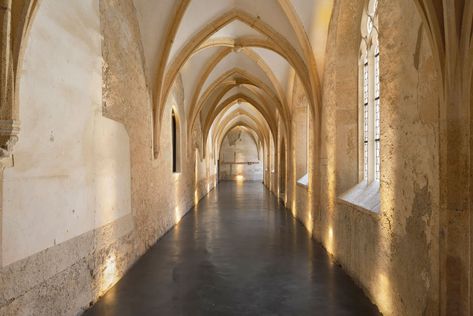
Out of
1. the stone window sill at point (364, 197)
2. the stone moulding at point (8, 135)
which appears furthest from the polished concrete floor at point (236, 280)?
the stone moulding at point (8, 135)

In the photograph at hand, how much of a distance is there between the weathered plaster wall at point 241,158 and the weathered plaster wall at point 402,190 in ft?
82.6

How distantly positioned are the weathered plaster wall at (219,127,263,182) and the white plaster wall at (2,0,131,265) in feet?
85.4

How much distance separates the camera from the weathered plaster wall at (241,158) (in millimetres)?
30938

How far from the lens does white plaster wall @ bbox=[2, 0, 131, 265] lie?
9.75 feet

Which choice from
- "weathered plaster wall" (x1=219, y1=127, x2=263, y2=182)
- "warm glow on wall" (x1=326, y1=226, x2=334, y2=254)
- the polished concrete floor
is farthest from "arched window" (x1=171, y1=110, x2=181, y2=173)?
"weathered plaster wall" (x1=219, y1=127, x2=263, y2=182)

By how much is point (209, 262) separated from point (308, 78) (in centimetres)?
415

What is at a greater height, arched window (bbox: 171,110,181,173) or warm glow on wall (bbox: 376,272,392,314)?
arched window (bbox: 171,110,181,173)

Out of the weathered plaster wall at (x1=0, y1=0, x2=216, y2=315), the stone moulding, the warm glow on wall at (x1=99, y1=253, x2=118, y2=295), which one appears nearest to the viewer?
the stone moulding

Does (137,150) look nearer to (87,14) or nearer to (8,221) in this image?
(87,14)

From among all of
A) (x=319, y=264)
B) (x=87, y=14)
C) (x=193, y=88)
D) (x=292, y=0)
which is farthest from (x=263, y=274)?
(x=193, y=88)

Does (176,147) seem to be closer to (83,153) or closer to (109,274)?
(109,274)

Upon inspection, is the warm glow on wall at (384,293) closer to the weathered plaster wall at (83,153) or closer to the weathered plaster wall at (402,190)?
the weathered plaster wall at (402,190)

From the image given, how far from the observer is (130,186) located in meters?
5.82

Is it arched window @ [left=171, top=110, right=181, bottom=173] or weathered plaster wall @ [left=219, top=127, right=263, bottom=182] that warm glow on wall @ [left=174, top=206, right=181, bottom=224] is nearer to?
arched window @ [left=171, top=110, right=181, bottom=173]
